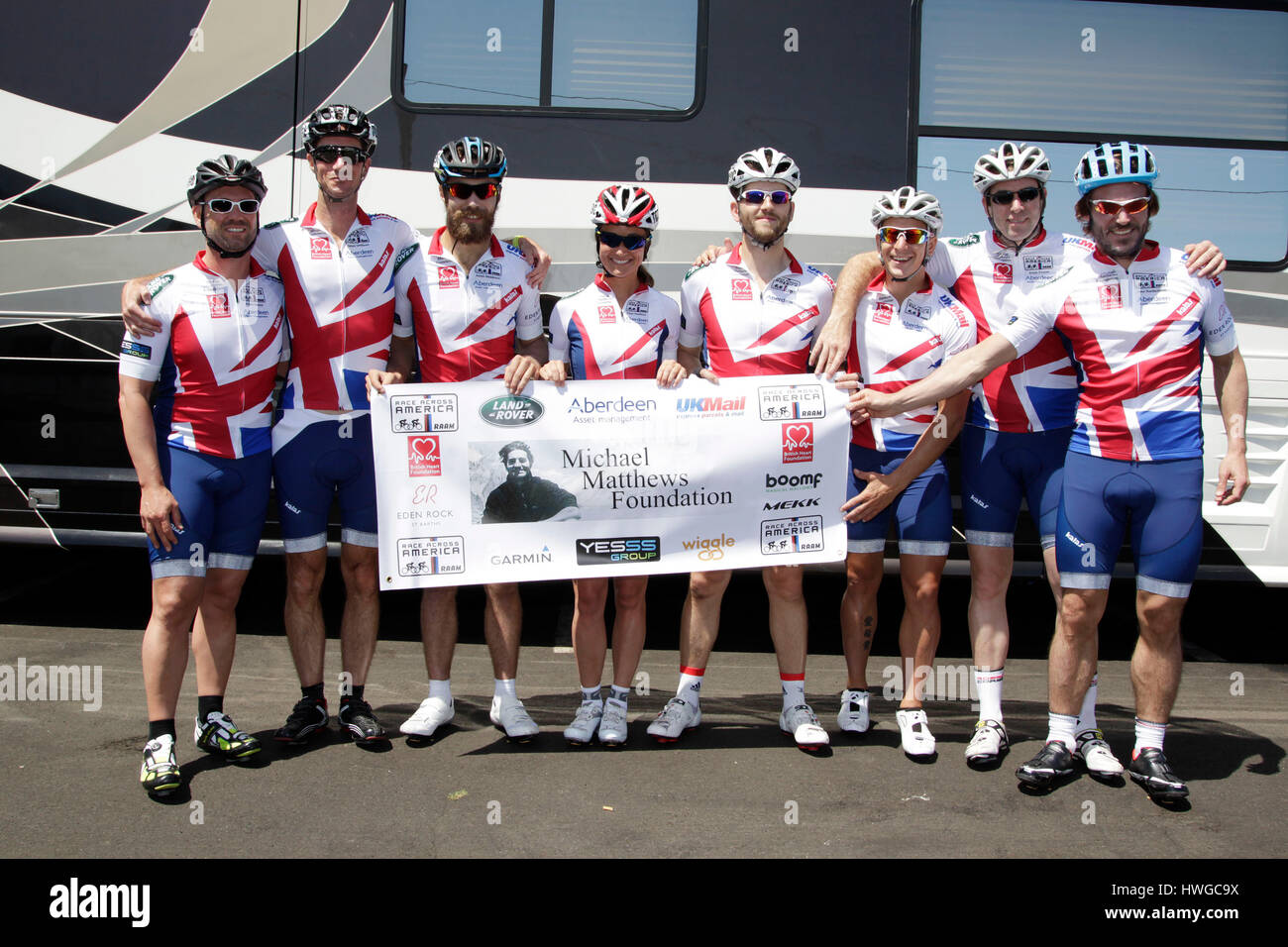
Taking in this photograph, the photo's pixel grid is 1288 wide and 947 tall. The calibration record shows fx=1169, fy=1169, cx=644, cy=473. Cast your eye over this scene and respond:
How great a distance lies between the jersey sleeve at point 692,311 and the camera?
16.6 ft

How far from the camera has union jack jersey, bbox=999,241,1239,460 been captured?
4555 millimetres

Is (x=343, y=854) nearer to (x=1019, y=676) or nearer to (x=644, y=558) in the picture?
(x=644, y=558)

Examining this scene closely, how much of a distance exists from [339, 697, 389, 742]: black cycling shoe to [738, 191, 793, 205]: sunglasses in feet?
8.89

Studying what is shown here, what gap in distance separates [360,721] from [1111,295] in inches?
139

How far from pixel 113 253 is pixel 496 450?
265 cm

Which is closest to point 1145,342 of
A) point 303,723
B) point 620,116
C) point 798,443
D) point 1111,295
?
point 1111,295

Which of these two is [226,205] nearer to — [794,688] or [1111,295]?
[794,688]

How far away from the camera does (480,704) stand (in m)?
5.64

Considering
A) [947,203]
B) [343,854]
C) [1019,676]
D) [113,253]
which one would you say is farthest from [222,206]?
[1019,676]

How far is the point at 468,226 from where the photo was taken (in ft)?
16.0

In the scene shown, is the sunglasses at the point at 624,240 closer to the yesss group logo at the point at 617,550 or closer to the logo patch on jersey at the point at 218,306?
the yesss group logo at the point at 617,550

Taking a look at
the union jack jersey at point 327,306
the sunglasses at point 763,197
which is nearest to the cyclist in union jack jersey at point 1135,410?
the sunglasses at point 763,197

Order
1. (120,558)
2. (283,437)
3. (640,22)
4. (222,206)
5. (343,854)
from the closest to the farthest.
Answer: (343,854) < (222,206) < (283,437) < (640,22) < (120,558)

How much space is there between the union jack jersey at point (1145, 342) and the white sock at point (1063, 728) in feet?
3.62
